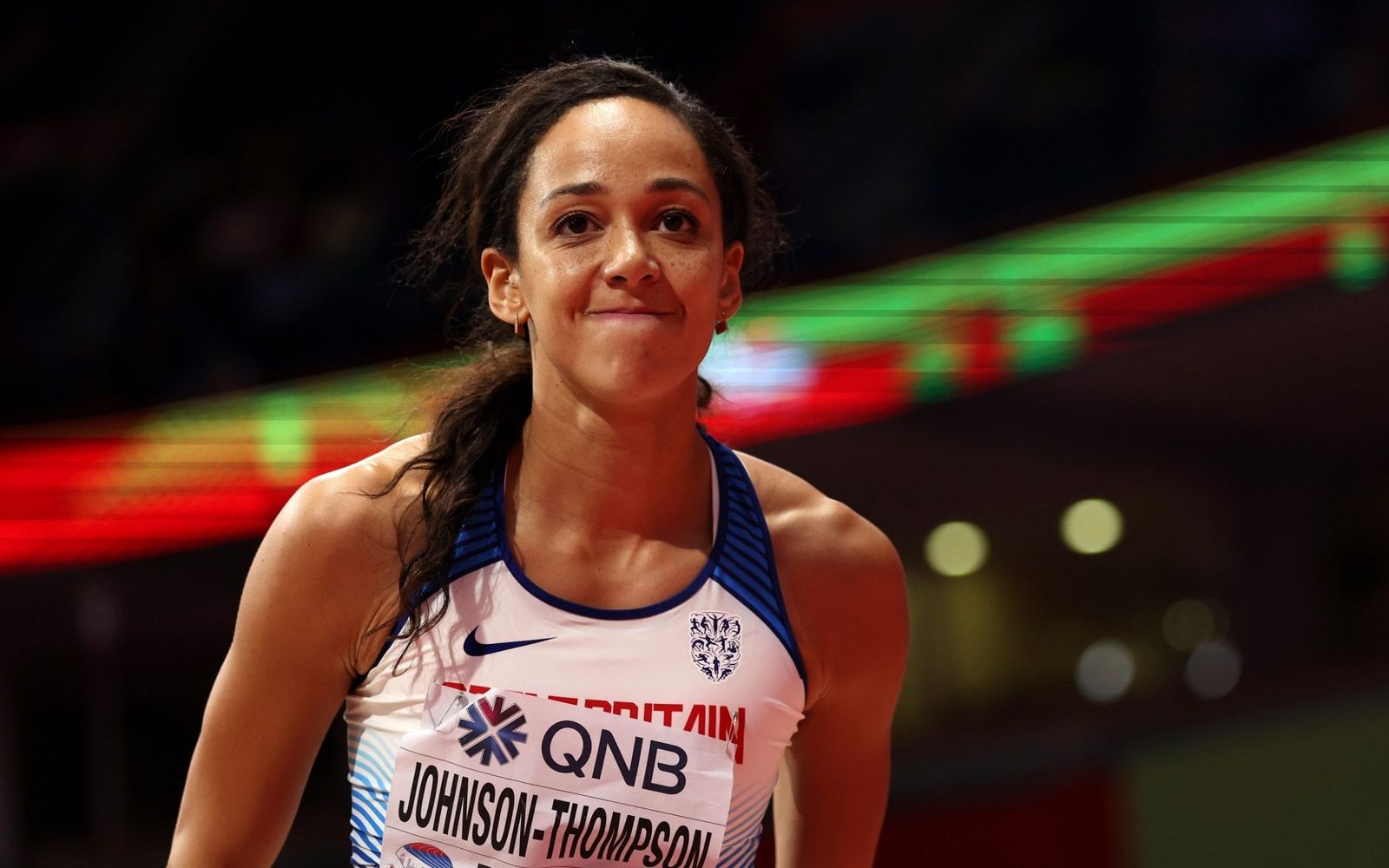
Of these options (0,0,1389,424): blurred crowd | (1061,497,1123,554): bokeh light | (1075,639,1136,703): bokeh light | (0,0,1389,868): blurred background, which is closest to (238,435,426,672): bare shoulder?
(0,0,1389,868): blurred background

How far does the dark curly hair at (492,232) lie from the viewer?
5.81ft

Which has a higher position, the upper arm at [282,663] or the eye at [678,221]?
the eye at [678,221]

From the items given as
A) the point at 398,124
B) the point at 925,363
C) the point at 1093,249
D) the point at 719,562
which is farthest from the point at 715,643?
the point at 398,124

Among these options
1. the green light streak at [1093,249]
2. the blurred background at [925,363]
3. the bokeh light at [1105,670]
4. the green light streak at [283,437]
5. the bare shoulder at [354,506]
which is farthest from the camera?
the bokeh light at [1105,670]

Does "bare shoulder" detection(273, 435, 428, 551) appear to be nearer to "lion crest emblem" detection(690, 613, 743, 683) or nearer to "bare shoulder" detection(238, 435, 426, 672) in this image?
"bare shoulder" detection(238, 435, 426, 672)

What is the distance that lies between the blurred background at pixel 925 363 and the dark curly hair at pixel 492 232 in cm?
251

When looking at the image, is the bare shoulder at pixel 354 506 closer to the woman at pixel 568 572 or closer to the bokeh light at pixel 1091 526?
the woman at pixel 568 572

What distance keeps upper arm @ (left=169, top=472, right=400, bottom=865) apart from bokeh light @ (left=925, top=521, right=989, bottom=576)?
20.8 ft

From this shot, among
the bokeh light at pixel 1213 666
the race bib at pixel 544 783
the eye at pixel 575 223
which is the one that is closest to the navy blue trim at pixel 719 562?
the race bib at pixel 544 783

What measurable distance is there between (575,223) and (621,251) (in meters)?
0.07

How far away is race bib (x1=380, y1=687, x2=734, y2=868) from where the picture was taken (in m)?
1.71

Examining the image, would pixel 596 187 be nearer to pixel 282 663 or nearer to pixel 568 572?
pixel 568 572

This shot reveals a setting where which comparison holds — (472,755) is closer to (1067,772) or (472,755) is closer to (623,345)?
(623,345)

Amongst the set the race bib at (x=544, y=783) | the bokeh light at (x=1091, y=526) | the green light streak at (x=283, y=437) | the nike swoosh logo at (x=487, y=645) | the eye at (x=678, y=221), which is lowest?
the race bib at (x=544, y=783)
